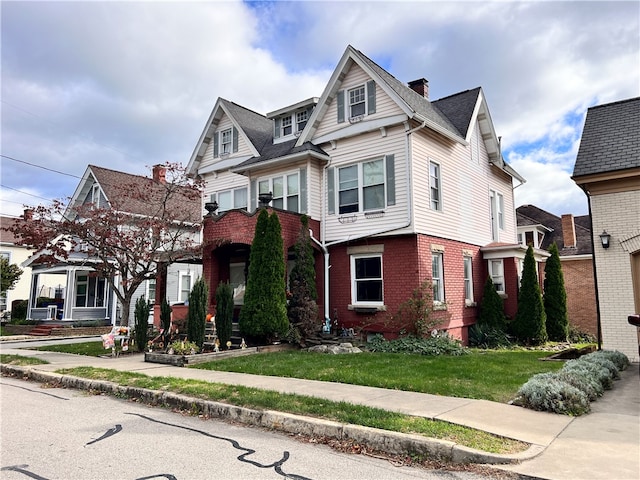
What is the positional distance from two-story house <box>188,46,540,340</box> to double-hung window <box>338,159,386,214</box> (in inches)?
1.6

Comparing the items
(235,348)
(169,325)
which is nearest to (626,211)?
(235,348)

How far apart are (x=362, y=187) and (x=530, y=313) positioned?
745 cm

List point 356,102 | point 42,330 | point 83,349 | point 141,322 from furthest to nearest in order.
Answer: point 42,330 → point 356,102 → point 83,349 → point 141,322

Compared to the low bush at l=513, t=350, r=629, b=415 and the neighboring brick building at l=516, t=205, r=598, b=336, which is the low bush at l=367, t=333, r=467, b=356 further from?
the neighboring brick building at l=516, t=205, r=598, b=336

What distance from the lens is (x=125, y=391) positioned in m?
8.51

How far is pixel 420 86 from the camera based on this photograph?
19.9 m

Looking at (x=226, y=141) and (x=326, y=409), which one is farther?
(x=226, y=141)

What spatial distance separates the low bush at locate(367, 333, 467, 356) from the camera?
1277cm

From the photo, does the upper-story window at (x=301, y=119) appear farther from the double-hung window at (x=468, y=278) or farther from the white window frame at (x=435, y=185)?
the double-hung window at (x=468, y=278)

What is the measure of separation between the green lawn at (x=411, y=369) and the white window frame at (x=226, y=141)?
1068 centimetres

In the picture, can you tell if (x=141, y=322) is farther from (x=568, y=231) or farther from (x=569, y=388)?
(x=568, y=231)

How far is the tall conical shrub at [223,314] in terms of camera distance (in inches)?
521

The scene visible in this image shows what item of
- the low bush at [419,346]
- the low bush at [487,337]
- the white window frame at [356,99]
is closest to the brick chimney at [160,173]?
the white window frame at [356,99]

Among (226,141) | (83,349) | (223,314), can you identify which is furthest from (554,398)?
(226,141)
